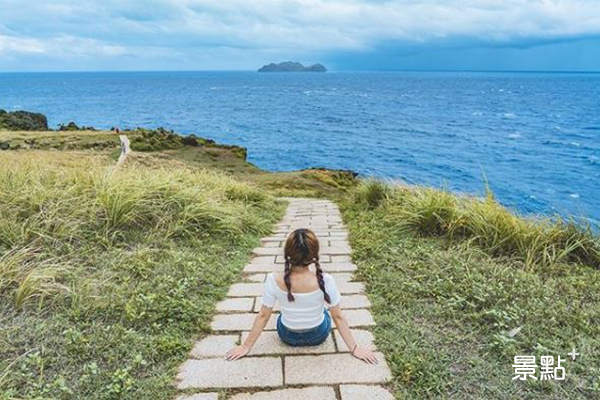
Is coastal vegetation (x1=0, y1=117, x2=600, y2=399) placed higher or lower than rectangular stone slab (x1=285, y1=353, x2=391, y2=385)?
higher

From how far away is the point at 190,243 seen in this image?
4637 mm

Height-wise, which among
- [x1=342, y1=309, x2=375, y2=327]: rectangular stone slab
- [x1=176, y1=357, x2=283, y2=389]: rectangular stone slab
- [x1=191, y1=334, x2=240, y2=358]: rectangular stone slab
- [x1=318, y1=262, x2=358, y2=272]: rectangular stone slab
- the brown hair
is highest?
the brown hair

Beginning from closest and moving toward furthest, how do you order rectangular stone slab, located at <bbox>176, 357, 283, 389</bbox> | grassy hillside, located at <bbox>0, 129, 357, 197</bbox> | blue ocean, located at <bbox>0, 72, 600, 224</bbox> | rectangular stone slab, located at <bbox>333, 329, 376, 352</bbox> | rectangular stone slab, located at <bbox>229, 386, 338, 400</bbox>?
rectangular stone slab, located at <bbox>229, 386, 338, 400</bbox>
rectangular stone slab, located at <bbox>176, 357, 283, 389</bbox>
rectangular stone slab, located at <bbox>333, 329, 376, 352</bbox>
grassy hillside, located at <bbox>0, 129, 357, 197</bbox>
blue ocean, located at <bbox>0, 72, 600, 224</bbox>

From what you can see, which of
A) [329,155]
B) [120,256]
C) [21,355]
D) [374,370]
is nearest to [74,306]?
[21,355]

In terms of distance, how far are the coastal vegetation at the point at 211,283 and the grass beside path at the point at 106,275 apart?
0.04ft

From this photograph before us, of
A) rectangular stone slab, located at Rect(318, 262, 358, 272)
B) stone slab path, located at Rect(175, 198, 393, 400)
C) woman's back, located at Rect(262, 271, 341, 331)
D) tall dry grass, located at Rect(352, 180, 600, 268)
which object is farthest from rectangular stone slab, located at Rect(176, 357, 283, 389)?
tall dry grass, located at Rect(352, 180, 600, 268)

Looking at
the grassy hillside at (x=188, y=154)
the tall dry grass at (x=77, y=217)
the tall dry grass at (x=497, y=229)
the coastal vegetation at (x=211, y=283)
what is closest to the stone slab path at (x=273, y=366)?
the coastal vegetation at (x=211, y=283)

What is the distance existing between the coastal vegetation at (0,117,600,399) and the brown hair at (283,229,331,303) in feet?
2.42

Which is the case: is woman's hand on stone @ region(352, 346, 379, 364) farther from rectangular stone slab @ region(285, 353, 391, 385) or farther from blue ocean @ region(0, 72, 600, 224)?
blue ocean @ region(0, 72, 600, 224)

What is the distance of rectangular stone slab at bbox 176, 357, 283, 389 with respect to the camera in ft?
8.28

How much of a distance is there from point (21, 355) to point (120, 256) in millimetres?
1447

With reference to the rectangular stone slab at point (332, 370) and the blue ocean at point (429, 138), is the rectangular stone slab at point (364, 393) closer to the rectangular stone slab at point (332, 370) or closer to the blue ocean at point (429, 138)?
the rectangular stone slab at point (332, 370)

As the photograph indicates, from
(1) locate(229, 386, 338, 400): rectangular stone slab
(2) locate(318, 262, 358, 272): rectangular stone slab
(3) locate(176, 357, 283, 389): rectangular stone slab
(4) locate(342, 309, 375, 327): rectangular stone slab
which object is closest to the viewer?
(1) locate(229, 386, 338, 400): rectangular stone slab

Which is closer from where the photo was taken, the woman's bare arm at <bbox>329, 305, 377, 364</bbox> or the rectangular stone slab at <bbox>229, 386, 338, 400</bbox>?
the rectangular stone slab at <bbox>229, 386, 338, 400</bbox>
